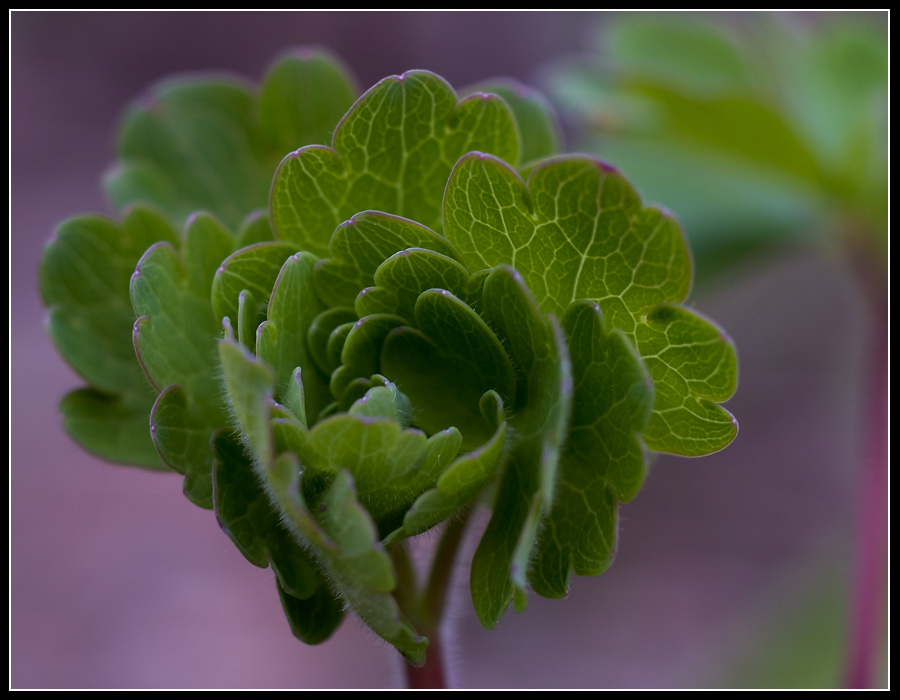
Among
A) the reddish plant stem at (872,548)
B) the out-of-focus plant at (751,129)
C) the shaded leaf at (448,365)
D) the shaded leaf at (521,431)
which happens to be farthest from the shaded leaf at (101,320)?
the reddish plant stem at (872,548)

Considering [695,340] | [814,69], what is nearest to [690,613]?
[814,69]

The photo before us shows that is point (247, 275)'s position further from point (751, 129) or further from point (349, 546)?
point (751, 129)

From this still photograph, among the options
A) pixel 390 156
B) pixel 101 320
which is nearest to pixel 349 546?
pixel 390 156

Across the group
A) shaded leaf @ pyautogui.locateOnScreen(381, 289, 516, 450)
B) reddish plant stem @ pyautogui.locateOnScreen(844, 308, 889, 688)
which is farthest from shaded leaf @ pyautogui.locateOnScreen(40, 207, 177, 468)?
reddish plant stem @ pyautogui.locateOnScreen(844, 308, 889, 688)

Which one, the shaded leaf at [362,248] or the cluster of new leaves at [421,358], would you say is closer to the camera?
the cluster of new leaves at [421,358]

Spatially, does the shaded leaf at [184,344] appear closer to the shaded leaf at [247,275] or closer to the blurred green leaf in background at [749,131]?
the shaded leaf at [247,275]

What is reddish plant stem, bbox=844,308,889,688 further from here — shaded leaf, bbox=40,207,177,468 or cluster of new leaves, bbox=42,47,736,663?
shaded leaf, bbox=40,207,177,468

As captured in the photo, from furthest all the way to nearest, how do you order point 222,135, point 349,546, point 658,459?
point 658,459 → point 222,135 → point 349,546
